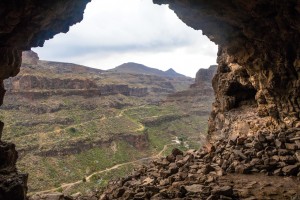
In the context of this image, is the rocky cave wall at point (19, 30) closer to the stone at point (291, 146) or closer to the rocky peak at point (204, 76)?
the stone at point (291, 146)

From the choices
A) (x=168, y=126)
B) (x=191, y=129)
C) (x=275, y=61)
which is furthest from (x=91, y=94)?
(x=275, y=61)

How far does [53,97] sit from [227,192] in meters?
100

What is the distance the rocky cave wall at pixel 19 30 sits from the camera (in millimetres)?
12539

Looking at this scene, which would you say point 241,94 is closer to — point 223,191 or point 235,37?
point 235,37

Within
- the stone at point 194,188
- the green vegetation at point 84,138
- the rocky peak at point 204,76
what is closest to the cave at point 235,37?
the stone at point 194,188

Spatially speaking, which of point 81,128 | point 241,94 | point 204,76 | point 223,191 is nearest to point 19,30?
point 223,191

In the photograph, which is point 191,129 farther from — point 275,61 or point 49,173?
point 275,61

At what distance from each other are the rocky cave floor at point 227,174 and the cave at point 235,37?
2617mm

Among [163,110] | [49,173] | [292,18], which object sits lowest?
[49,173]

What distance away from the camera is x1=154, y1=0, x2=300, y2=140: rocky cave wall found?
1589cm

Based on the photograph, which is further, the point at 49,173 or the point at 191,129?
the point at 191,129

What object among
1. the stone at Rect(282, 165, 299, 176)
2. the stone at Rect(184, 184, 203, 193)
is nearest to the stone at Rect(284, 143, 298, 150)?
the stone at Rect(282, 165, 299, 176)

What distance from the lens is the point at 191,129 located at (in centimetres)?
12175

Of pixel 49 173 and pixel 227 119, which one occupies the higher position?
pixel 227 119
